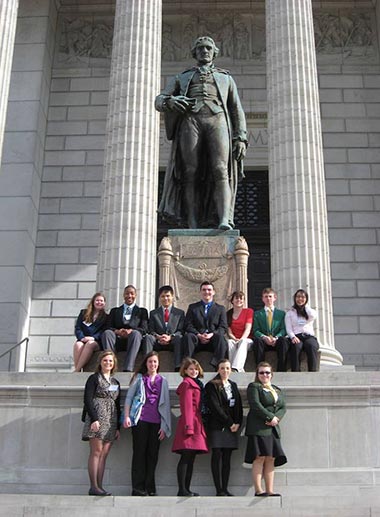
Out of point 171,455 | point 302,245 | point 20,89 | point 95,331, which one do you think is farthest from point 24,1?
point 171,455

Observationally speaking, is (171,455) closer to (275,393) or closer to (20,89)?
(275,393)

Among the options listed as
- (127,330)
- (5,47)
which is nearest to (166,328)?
(127,330)

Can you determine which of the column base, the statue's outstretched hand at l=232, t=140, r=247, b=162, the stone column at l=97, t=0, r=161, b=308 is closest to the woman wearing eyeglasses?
the statue's outstretched hand at l=232, t=140, r=247, b=162

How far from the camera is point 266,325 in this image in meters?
11.5

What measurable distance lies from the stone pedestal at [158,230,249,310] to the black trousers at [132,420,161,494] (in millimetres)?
3798

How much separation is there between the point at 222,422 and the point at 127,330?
223cm

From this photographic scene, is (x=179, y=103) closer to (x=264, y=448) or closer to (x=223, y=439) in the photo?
(x=223, y=439)

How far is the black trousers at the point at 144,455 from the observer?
30.9 feet

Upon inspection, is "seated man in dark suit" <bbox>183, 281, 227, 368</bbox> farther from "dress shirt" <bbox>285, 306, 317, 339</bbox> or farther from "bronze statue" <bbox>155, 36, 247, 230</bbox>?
"bronze statue" <bbox>155, 36, 247, 230</bbox>

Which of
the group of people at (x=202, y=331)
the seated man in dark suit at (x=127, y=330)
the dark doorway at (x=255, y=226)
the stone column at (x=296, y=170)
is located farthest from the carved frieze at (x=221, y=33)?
the seated man in dark suit at (x=127, y=330)

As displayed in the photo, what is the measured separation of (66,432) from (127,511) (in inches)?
82.5

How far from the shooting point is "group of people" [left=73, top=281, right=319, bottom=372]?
10883mm

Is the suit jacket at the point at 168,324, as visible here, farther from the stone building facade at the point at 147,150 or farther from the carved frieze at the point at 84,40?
the carved frieze at the point at 84,40

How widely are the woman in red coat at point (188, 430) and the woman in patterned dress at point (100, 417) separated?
79 centimetres
